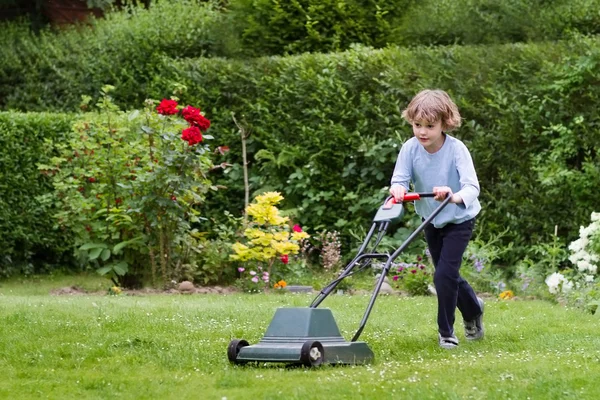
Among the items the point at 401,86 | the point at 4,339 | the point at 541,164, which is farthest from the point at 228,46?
the point at 4,339

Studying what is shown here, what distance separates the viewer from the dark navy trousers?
6.00 m

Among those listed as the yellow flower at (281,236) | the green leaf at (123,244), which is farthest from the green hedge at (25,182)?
the yellow flower at (281,236)

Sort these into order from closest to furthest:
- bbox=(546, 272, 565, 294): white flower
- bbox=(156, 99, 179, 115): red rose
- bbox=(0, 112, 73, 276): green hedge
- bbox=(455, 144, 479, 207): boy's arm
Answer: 1. bbox=(455, 144, 479, 207): boy's arm
2. bbox=(546, 272, 565, 294): white flower
3. bbox=(156, 99, 179, 115): red rose
4. bbox=(0, 112, 73, 276): green hedge

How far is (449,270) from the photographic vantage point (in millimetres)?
5984

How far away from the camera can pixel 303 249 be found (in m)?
11.1

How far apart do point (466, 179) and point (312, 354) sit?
149cm

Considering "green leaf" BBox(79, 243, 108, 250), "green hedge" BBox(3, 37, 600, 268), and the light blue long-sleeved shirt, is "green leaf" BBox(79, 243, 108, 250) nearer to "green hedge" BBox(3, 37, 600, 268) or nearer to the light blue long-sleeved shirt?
"green hedge" BBox(3, 37, 600, 268)

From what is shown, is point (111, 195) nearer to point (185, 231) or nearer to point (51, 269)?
point (185, 231)

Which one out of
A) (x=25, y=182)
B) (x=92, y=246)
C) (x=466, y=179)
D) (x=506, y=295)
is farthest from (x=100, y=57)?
(x=466, y=179)

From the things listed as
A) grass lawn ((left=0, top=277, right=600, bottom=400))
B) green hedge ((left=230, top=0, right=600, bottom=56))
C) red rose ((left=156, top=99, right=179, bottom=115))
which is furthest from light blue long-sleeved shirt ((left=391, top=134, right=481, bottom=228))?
green hedge ((left=230, top=0, right=600, bottom=56))

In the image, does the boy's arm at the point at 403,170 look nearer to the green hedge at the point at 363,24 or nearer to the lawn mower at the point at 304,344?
the lawn mower at the point at 304,344

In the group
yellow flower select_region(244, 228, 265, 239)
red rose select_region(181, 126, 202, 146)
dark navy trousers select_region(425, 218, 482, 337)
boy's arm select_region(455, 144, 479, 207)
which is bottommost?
yellow flower select_region(244, 228, 265, 239)

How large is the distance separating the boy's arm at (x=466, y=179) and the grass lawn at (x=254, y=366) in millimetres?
849

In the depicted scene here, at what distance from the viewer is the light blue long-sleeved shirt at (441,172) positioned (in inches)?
239
